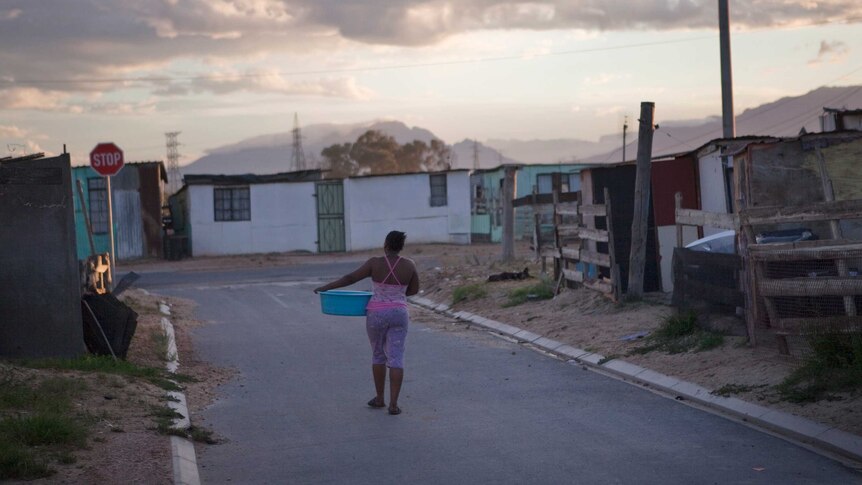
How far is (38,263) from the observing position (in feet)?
40.5

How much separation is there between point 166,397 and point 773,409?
590 centimetres

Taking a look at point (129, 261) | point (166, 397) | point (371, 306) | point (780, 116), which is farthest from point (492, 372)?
point (780, 116)

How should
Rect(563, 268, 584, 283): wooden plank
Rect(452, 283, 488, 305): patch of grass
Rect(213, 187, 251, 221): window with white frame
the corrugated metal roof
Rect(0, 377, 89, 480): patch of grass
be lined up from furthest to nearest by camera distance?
the corrugated metal roof
Rect(213, 187, 251, 221): window with white frame
Rect(452, 283, 488, 305): patch of grass
Rect(563, 268, 584, 283): wooden plank
Rect(0, 377, 89, 480): patch of grass

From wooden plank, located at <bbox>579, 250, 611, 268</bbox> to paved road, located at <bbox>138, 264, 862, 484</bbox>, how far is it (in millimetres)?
2937

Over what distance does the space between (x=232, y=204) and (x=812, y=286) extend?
121 ft

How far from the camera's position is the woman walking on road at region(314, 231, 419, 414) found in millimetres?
10375

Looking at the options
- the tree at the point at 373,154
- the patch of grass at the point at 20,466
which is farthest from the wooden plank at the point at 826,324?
the tree at the point at 373,154

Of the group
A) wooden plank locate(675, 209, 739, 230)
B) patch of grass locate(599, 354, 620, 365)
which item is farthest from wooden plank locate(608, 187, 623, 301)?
patch of grass locate(599, 354, 620, 365)

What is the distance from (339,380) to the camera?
1245 cm

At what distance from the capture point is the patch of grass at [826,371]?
930 cm

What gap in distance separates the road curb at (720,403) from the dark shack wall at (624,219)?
9.13 ft

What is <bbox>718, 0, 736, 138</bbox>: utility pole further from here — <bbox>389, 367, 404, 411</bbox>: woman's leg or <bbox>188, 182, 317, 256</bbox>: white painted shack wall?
<bbox>188, 182, 317, 256</bbox>: white painted shack wall

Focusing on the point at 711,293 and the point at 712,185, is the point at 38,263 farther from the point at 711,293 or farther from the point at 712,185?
the point at 712,185

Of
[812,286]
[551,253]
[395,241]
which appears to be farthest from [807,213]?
[551,253]
